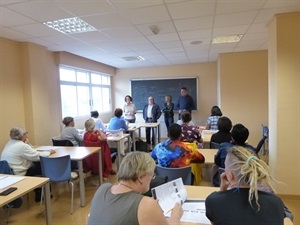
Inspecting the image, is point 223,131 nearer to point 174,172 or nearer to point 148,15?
point 174,172

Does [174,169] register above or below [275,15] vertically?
below

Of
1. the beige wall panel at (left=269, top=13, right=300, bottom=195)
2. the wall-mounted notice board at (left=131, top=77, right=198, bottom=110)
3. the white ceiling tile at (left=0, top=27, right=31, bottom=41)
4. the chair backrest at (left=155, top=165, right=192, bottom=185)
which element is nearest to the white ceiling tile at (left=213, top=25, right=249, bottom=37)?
the beige wall panel at (left=269, top=13, right=300, bottom=195)

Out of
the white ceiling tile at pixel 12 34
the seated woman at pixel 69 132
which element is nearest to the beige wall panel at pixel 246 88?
the seated woman at pixel 69 132

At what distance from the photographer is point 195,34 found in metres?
3.80

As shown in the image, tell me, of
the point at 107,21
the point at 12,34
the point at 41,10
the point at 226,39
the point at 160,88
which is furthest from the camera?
the point at 160,88

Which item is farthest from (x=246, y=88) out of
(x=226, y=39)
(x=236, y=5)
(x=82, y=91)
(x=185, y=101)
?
(x=82, y=91)

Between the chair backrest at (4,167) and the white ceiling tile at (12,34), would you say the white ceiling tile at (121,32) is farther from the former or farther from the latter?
the chair backrest at (4,167)

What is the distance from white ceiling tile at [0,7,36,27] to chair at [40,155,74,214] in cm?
185

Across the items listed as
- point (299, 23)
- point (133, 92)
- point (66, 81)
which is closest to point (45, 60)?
point (66, 81)

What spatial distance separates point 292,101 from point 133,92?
5528 mm

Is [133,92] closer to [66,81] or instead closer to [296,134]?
[66,81]

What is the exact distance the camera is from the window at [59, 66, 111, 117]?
5.41m

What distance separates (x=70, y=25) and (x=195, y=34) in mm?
2065

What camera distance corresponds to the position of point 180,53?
5473mm
